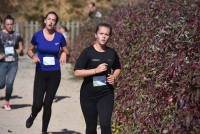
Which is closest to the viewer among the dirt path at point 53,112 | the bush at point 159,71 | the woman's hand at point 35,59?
the bush at point 159,71

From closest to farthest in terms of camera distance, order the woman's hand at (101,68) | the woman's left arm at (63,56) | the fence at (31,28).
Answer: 1. the woman's hand at (101,68)
2. the woman's left arm at (63,56)
3. the fence at (31,28)

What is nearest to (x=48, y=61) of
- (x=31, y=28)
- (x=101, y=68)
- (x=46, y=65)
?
(x=46, y=65)

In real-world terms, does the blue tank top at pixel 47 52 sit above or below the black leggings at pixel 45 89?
above

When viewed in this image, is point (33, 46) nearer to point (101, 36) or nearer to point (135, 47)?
point (135, 47)

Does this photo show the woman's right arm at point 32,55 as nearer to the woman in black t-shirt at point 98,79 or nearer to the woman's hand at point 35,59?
the woman's hand at point 35,59

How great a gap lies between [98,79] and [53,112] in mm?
5000

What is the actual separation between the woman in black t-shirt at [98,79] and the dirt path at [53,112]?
2.60 m

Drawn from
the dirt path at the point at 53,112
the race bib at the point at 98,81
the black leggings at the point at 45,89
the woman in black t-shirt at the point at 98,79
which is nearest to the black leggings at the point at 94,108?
the woman in black t-shirt at the point at 98,79

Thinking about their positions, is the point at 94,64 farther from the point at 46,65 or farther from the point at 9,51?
the point at 9,51

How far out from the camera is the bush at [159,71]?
570 cm

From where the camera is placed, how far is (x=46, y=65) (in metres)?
9.67

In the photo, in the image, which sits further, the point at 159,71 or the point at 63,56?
the point at 63,56

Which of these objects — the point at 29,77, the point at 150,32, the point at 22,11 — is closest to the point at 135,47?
the point at 150,32

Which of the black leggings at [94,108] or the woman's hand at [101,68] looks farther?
the black leggings at [94,108]
